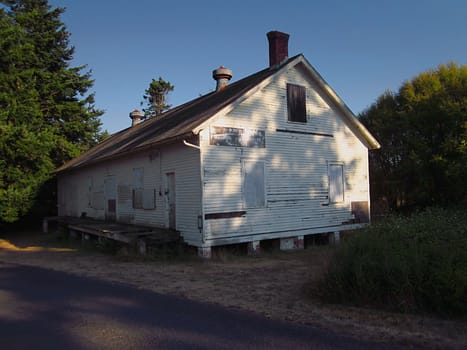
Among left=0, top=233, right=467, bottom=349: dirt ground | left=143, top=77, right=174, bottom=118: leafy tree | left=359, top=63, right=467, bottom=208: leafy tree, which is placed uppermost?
left=143, top=77, right=174, bottom=118: leafy tree

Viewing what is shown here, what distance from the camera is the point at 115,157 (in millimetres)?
15680

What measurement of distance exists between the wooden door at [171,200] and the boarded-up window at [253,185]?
2341 mm

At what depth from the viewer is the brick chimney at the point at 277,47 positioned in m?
15.1

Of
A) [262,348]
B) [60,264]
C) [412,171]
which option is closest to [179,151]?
[60,264]

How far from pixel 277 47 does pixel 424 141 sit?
11741mm

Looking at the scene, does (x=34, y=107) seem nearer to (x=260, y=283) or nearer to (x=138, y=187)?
(x=138, y=187)

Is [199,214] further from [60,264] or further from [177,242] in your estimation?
[60,264]

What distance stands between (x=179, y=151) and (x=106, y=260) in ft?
12.8

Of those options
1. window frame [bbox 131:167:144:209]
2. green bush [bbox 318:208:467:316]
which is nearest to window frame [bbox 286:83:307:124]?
window frame [bbox 131:167:144:209]

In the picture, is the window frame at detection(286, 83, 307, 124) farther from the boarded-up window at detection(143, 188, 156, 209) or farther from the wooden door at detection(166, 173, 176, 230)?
the boarded-up window at detection(143, 188, 156, 209)

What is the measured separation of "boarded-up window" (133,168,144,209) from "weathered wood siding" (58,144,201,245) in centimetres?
10

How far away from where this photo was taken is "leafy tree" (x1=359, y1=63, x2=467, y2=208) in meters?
20.6

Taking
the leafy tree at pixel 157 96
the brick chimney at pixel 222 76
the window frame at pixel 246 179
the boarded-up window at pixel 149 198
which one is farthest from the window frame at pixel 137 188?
the leafy tree at pixel 157 96

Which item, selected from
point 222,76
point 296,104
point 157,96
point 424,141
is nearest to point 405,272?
point 296,104
